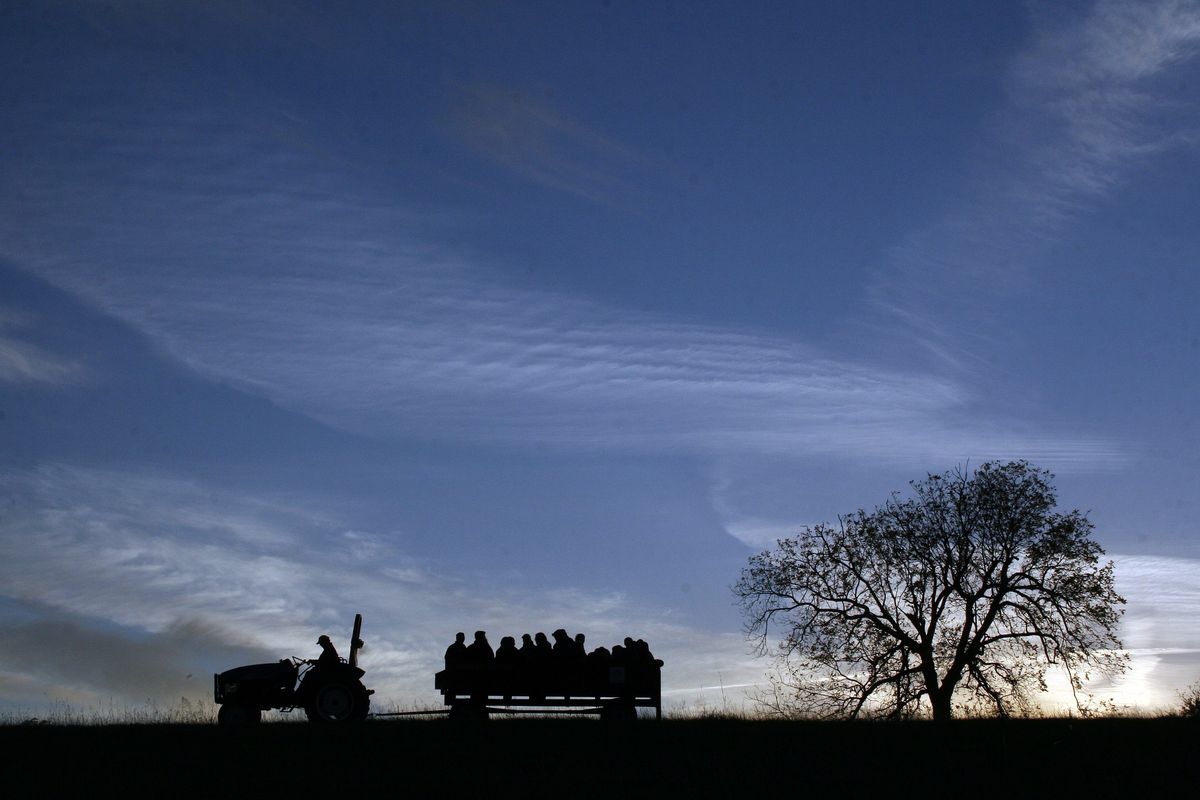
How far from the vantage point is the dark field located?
47.6ft

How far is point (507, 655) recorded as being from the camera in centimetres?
2314

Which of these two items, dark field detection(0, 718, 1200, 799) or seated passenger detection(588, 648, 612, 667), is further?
seated passenger detection(588, 648, 612, 667)

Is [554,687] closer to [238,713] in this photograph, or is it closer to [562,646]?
[562,646]

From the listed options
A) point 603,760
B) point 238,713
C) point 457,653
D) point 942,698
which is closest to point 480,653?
point 457,653

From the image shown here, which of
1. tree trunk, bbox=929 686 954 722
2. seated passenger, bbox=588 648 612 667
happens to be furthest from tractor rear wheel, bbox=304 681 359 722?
tree trunk, bbox=929 686 954 722

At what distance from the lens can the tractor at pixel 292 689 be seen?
72.3 ft

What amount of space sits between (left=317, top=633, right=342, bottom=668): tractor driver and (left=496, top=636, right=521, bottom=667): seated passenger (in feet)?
10.4

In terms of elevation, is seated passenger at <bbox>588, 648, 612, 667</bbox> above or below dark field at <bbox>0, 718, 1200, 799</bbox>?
above

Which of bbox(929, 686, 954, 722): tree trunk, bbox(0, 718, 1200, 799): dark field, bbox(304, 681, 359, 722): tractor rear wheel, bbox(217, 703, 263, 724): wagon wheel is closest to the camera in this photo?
bbox(0, 718, 1200, 799): dark field

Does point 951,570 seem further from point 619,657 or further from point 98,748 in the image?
point 98,748

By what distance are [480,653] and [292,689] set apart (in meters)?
3.77

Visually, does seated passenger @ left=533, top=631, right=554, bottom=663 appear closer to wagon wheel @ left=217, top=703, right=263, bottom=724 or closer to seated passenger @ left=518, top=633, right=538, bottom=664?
seated passenger @ left=518, top=633, right=538, bottom=664

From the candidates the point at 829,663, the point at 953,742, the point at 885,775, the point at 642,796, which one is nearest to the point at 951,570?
the point at 829,663

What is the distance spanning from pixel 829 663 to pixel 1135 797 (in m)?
23.9
